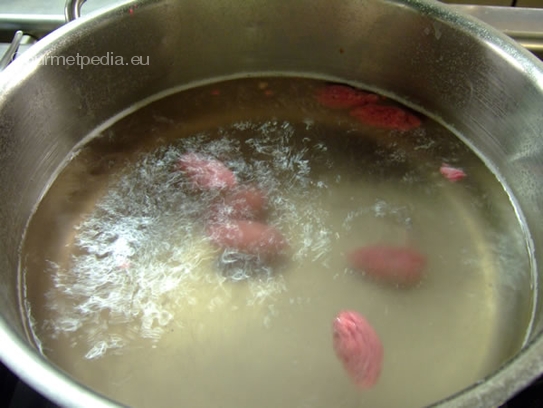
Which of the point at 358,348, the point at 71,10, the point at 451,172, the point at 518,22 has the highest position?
the point at 518,22

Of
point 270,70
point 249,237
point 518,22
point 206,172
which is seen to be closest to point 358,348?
point 249,237

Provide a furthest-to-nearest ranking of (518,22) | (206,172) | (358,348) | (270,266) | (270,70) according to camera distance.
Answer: (270,70) → (518,22) → (206,172) → (270,266) → (358,348)

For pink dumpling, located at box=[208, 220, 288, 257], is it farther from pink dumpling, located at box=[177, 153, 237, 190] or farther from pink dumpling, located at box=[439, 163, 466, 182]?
pink dumpling, located at box=[439, 163, 466, 182]

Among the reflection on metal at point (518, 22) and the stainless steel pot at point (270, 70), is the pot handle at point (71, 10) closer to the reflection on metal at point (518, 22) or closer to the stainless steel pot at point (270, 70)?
the stainless steel pot at point (270, 70)

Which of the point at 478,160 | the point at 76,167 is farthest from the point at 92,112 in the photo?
the point at 478,160

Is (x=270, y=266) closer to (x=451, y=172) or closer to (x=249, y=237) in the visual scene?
(x=249, y=237)

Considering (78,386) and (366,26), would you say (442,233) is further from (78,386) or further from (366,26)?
(78,386)
